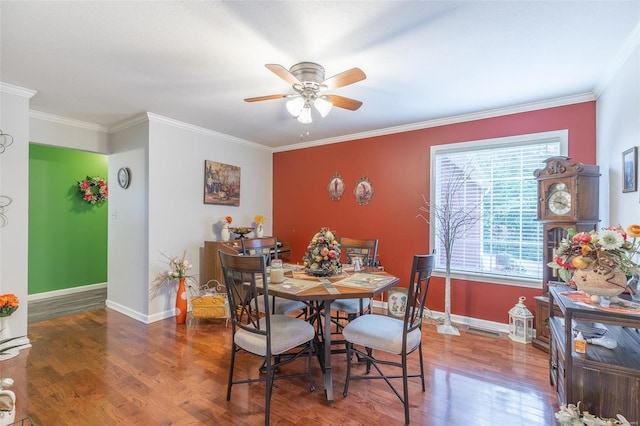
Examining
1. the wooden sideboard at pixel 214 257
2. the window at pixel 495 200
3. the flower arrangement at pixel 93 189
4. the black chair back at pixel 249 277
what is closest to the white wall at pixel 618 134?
the window at pixel 495 200

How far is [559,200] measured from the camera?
2.78 m

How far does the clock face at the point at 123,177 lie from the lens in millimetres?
3918

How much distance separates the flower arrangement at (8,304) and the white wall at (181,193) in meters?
1.18

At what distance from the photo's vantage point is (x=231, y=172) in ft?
15.2

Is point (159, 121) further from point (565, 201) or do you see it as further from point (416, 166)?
point (565, 201)

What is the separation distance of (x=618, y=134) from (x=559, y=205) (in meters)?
0.71

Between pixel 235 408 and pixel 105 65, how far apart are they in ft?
9.33

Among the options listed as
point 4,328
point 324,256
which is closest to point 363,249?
point 324,256

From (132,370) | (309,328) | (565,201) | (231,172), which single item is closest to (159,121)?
(231,172)

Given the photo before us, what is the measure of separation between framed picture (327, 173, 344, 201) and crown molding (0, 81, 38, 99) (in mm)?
3609

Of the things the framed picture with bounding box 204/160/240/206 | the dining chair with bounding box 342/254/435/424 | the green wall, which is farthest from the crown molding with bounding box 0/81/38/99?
the dining chair with bounding box 342/254/435/424

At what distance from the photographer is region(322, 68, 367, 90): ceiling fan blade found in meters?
1.94

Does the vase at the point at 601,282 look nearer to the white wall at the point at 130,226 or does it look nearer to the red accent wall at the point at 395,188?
the red accent wall at the point at 395,188

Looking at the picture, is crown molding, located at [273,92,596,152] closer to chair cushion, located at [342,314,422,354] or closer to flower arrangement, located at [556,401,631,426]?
chair cushion, located at [342,314,422,354]
